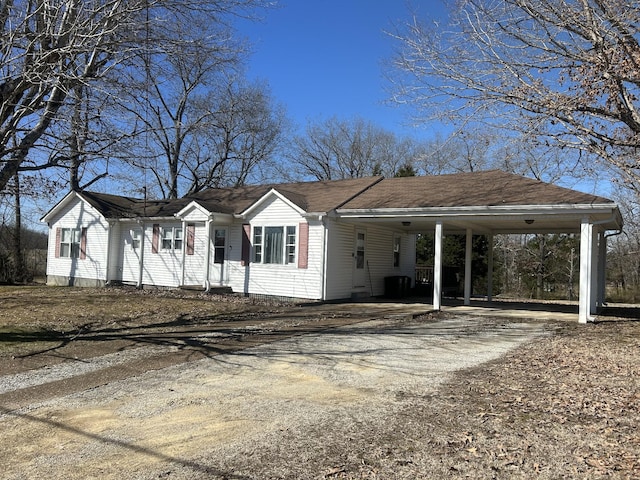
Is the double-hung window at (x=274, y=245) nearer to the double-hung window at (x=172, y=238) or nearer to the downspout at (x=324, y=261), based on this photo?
the downspout at (x=324, y=261)

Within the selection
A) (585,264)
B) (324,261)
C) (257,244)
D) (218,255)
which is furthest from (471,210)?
(218,255)

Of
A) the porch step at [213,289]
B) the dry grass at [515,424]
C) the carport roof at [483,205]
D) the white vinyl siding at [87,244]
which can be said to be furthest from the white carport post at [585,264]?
the white vinyl siding at [87,244]

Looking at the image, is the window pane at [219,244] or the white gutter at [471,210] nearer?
the white gutter at [471,210]

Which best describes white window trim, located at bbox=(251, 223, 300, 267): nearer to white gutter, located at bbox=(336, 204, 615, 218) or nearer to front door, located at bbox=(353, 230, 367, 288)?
white gutter, located at bbox=(336, 204, 615, 218)

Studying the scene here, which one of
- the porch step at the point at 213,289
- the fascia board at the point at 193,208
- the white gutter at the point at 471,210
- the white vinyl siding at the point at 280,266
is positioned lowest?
the porch step at the point at 213,289

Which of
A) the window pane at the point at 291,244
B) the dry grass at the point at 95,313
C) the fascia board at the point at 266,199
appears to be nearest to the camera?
the dry grass at the point at 95,313

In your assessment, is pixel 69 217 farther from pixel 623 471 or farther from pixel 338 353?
pixel 623 471

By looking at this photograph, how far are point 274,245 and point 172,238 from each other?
5.33m

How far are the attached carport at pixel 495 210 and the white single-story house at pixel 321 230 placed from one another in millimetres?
35

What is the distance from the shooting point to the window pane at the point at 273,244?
1752 centimetres

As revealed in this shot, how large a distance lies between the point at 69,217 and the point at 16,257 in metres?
5.75

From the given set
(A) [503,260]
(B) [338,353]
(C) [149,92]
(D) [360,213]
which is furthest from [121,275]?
(A) [503,260]

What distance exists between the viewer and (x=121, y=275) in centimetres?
2253

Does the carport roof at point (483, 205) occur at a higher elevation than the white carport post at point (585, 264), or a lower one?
higher
